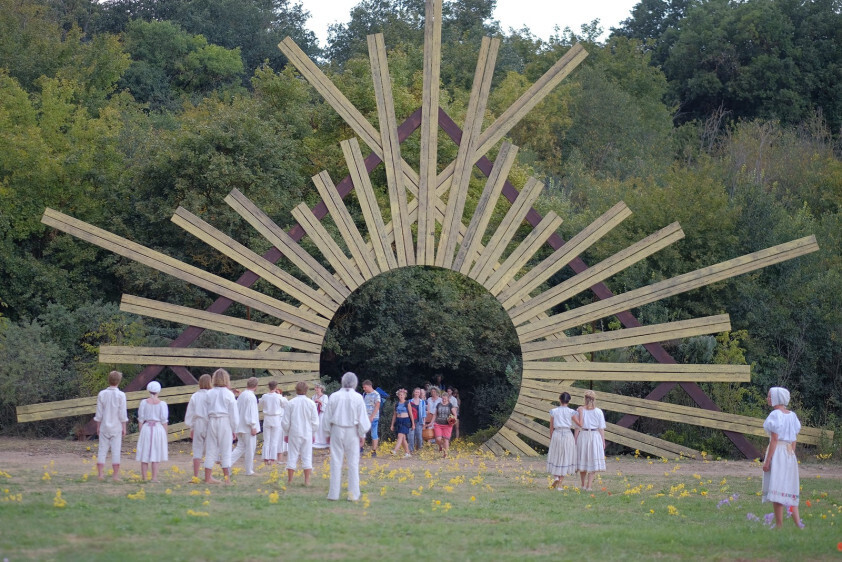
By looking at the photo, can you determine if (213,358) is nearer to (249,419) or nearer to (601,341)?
(249,419)

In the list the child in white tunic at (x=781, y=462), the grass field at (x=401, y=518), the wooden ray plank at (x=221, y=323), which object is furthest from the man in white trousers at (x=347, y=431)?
the wooden ray plank at (x=221, y=323)

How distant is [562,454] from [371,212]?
17.5 feet

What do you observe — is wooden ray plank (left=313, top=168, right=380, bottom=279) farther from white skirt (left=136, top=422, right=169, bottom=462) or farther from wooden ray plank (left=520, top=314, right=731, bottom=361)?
white skirt (left=136, top=422, right=169, bottom=462)

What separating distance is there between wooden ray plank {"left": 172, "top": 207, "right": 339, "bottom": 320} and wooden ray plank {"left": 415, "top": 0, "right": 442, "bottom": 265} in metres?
1.60

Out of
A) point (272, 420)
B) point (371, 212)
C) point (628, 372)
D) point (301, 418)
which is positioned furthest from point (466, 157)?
point (301, 418)

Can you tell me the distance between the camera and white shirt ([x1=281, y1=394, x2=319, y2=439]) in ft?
38.7

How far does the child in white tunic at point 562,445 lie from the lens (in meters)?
12.0

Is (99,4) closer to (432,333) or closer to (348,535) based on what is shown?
(432,333)

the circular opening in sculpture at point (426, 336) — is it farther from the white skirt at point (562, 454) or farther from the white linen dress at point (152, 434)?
the white linen dress at point (152, 434)

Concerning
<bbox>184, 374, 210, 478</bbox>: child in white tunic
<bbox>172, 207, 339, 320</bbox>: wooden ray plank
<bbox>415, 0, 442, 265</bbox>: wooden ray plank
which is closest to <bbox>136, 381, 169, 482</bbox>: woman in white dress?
<bbox>184, 374, 210, 478</bbox>: child in white tunic

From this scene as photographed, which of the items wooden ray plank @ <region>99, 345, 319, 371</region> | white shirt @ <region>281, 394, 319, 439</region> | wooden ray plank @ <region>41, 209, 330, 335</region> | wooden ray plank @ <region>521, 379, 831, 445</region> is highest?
wooden ray plank @ <region>41, 209, 330, 335</region>

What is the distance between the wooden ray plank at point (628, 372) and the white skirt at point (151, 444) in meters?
6.02

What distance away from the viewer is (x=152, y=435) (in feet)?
37.2

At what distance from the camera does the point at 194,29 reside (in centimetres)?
4303
